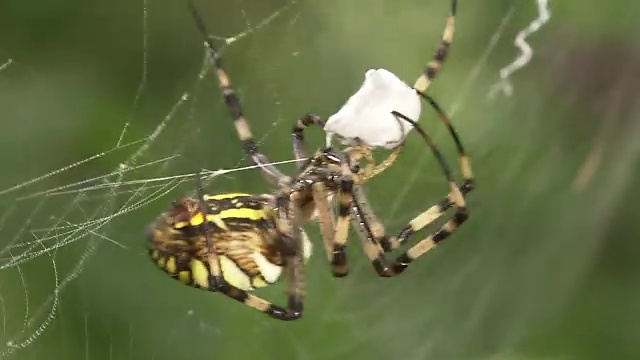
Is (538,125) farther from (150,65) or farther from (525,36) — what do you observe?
(150,65)

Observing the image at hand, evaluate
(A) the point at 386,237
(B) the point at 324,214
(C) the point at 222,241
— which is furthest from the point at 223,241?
(A) the point at 386,237

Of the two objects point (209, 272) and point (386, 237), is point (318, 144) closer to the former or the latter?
point (386, 237)

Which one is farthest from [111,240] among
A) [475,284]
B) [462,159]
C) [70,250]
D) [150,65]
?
[475,284]

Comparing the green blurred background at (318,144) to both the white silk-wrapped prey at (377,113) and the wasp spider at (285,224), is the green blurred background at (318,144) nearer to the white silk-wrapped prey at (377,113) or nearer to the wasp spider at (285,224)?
the wasp spider at (285,224)

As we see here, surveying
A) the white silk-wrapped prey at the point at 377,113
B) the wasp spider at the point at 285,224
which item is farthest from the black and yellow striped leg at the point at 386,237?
the white silk-wrapped prey at the point at 377,113

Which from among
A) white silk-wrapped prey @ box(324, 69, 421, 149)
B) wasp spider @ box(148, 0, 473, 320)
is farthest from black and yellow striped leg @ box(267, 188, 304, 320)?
white silk-wrapped prey @ box(324, 69, 421, 149)
